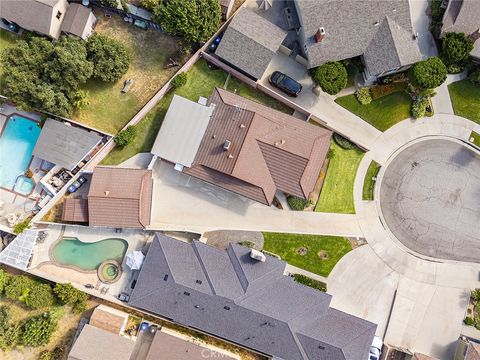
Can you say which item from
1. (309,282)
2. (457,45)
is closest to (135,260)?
(309,282)

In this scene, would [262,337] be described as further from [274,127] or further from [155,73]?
[155,73]

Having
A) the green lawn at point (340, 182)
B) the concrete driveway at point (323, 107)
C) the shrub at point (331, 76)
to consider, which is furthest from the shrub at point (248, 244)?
the shrub at point (331, 76)

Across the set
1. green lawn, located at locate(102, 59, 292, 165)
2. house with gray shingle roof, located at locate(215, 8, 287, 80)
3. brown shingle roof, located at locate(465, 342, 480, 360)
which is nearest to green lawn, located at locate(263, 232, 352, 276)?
green lawn, located at locate(102, 59, 292, 165)

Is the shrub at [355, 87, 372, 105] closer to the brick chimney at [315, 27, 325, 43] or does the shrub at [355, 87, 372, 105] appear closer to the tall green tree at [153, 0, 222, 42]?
the brick chimney at [315, 27, 325, 43]

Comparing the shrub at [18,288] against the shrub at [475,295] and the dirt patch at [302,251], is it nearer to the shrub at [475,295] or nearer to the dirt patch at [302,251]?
the dirt patch at [302,251]

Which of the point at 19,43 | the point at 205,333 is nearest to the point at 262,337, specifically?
the point at 205,333

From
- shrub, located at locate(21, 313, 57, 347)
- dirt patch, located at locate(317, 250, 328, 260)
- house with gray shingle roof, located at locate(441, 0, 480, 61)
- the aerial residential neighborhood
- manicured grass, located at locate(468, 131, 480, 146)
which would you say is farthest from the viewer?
manicured grass, located at locate(468, 131, 480, 146)

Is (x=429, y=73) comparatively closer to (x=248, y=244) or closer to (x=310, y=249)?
(x=310, y=249)
